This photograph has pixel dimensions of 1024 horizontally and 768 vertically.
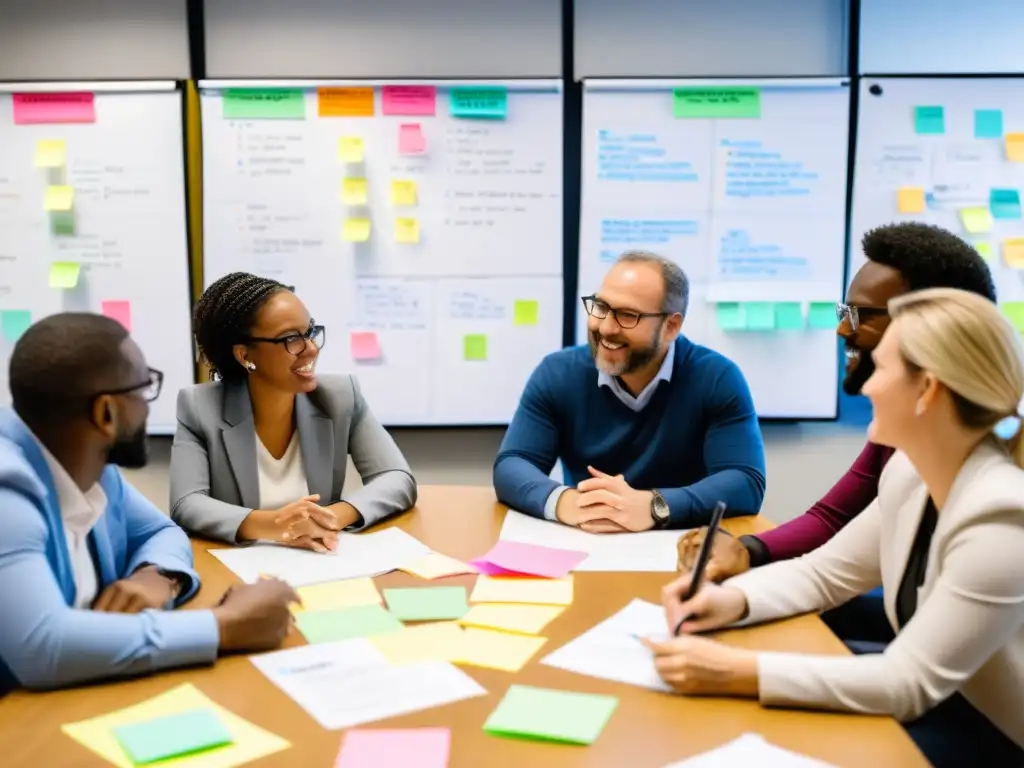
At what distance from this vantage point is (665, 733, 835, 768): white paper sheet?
108 cm

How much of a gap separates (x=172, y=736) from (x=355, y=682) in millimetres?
Result: 248

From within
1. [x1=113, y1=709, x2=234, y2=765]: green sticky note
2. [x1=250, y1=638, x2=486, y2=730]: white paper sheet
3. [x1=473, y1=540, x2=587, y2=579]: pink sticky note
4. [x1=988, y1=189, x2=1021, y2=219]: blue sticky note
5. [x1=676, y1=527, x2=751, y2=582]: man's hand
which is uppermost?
[x1=988, y1=189, x2=1021, y2=219]: blue sticky note

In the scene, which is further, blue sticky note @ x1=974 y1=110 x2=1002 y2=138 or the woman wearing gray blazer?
blue sticky note @ x1=974 y1=110 x2=1002 y2=138

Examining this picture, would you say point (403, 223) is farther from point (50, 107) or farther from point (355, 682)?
point (355, 682)

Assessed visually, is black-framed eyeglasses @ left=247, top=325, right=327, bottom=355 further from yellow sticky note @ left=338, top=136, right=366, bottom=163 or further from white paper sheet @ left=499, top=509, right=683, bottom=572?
yellow sticky note @ left=338, top=136, right=366, bottom=163

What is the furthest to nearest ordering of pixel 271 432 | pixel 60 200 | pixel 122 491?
pixel 60 200
pixel 271 432
pixel 122 491

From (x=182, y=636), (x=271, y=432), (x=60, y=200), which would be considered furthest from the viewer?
(x=60, y=200)

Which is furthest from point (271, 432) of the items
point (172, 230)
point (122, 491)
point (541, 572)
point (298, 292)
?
point (172, 230)

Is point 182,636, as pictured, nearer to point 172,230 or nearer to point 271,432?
point 271,432

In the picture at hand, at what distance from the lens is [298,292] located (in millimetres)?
3229

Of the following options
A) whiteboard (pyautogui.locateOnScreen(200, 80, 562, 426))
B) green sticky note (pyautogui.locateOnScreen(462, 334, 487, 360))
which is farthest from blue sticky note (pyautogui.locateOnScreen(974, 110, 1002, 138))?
green sticky note (pyautogui.locateOnScreen(462, 334, 487, 360))

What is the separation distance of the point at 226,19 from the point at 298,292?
951 mm

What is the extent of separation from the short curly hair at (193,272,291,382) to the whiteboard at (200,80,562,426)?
946 millimetres

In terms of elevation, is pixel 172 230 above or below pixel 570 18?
below
